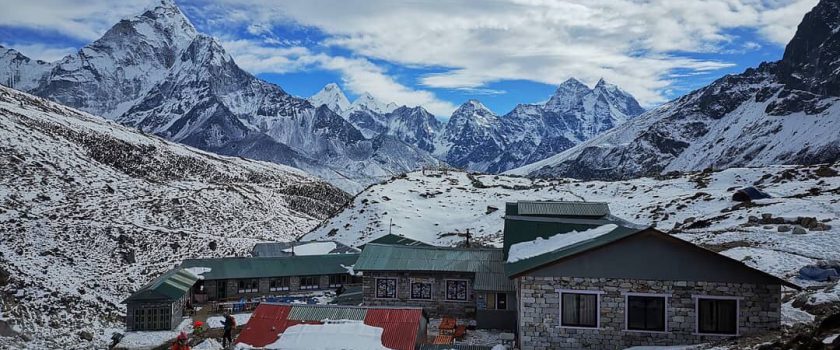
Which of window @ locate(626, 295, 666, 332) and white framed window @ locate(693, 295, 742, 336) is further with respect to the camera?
window @ locate(626, 295, 666, 332)

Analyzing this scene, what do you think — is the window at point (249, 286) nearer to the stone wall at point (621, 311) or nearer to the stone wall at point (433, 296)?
the stone wall at point (433, 296)

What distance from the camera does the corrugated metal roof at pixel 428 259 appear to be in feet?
104

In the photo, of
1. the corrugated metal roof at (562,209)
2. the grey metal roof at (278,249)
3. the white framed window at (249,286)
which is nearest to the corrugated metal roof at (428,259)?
the corrugated metal roof at (562,209)

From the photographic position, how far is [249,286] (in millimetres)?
42656

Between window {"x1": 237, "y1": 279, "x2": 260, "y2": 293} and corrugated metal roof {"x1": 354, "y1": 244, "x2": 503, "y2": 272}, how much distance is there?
12380mm

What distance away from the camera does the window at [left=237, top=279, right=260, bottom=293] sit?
42.4 m

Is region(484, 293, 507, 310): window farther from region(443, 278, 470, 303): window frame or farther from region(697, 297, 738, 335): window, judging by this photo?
region(697, 297, 738, 335): window

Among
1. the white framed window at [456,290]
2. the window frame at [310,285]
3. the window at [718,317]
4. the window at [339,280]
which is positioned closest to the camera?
the window at [718,317]

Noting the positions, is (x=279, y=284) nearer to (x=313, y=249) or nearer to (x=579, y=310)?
(x=313, y=249)

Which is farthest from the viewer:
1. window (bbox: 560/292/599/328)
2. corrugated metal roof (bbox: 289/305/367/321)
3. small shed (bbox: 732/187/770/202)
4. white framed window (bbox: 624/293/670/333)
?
small shed (bbox: 732/187/770/202)

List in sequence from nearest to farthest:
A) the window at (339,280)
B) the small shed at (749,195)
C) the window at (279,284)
→ the window at (279,284) → the window at (339,280) → the small shed at (749,195)

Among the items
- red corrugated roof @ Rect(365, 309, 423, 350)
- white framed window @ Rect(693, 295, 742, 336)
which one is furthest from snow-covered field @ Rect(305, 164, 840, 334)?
red corrugated roof @ Rect(365, 309, 423, 350)

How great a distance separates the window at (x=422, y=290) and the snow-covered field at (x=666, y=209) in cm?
1636

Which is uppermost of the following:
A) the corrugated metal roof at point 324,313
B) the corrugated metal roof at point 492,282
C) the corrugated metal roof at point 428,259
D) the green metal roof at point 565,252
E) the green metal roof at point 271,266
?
the green metal roof at point 565,252
